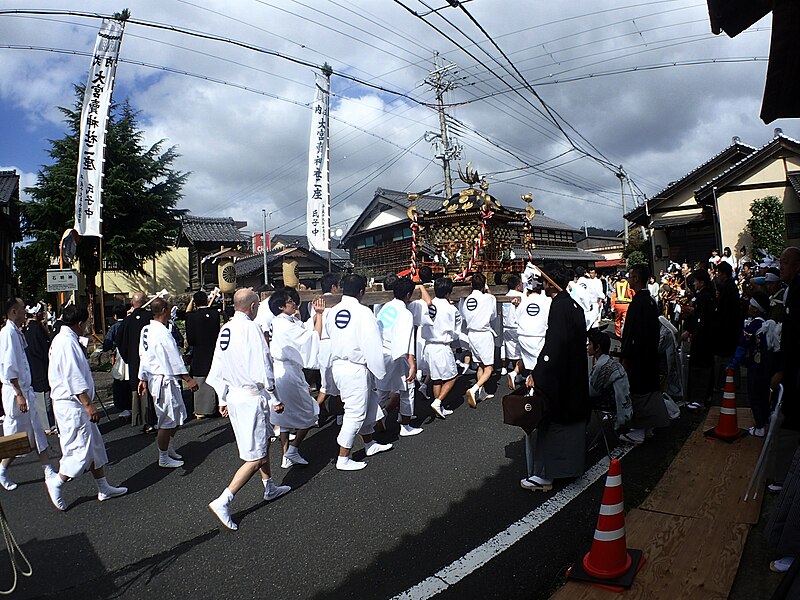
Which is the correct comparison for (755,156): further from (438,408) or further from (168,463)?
(168,463)

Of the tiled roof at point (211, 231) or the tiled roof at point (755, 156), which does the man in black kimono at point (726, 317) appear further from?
the tiled roof at point (211, 231)

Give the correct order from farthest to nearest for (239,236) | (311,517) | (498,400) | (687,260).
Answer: (239,236) < (687,260) < (498,400) < (311,517)

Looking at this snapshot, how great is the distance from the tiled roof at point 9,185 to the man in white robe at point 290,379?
1898 cm

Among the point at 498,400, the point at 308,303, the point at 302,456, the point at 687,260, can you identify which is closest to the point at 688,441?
the point at 498,400

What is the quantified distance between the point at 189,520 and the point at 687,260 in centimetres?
2169

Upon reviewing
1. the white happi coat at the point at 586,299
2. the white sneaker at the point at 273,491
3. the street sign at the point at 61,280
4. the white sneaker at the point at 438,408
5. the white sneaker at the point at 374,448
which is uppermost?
the street sign at the point at 61,280

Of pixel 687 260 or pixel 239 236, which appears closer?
pixel 687 260

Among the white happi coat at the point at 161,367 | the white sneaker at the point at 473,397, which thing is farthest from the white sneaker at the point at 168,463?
the white sneaker at the point at 473,397

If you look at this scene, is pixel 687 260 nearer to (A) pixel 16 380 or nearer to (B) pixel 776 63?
(B) pixel 776 63

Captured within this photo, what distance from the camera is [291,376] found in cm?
534

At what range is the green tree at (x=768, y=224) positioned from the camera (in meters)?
16.3

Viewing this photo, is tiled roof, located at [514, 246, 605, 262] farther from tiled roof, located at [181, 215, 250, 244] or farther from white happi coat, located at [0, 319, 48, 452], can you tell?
white happi coat, located at [0, 319, 48, 452]

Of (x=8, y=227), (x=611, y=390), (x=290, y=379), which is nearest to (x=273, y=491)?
(x=290, y=379)

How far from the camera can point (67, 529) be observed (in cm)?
420
